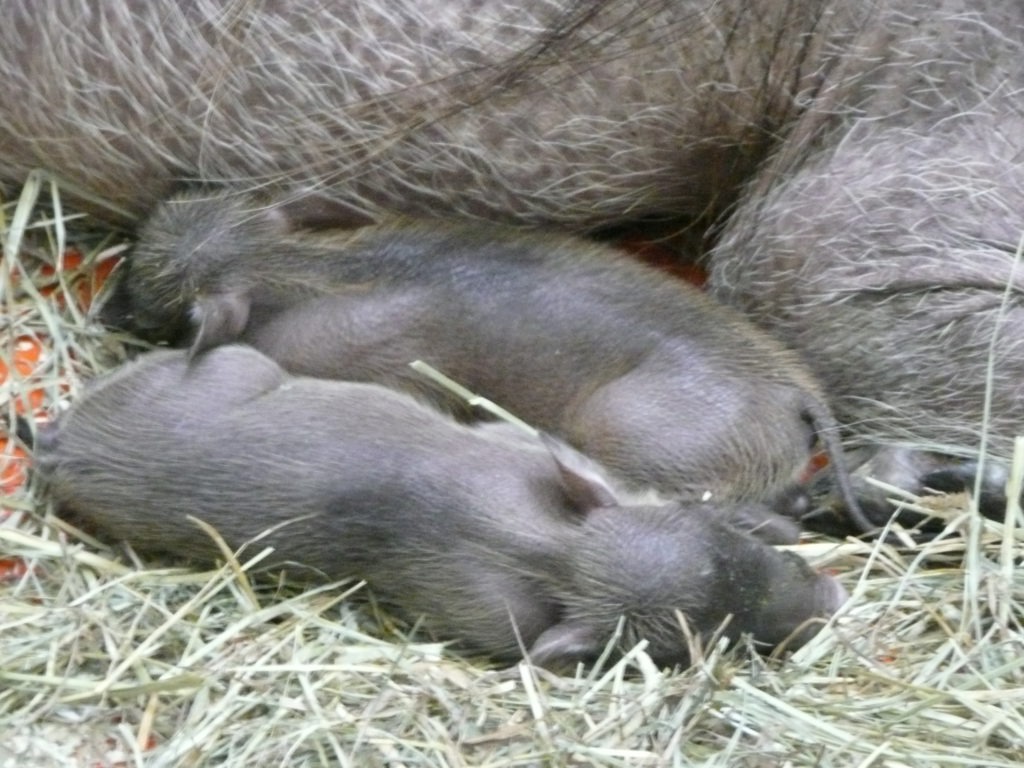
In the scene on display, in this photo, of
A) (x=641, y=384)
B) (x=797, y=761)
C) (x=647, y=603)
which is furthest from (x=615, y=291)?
(x=797, y=761)

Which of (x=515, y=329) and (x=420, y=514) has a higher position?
(x=515, y=329)

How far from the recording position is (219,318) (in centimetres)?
183

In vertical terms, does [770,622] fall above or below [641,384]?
below

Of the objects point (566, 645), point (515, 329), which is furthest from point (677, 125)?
point (566, 645)

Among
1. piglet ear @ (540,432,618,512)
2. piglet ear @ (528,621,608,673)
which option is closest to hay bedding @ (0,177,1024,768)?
piglet ear @ (528,621,608,673)

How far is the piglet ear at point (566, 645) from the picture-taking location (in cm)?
163

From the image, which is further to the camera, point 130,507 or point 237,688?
point 130,507

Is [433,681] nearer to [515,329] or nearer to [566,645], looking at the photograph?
[566,645]

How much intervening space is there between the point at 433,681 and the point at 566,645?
0.46 feet

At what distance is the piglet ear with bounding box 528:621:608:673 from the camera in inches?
64.1

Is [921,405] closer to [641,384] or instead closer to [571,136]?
[641,384]

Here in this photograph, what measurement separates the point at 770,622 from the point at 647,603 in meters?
0.13

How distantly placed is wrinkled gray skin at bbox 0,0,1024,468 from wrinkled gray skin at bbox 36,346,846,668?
0.98 feet

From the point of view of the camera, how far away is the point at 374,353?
6.13 feet
